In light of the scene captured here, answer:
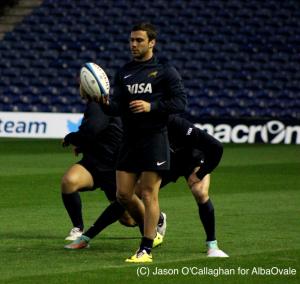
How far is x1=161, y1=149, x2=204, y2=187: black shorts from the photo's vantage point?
973 centimetres

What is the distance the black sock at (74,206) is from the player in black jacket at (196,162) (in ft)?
2.66

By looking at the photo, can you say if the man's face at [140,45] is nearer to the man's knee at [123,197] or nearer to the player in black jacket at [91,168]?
the man's knee at [123,197]

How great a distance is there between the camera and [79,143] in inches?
420

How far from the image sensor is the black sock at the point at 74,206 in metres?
10.8

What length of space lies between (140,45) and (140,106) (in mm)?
531

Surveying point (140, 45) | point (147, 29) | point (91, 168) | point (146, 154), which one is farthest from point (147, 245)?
point (91, 168)

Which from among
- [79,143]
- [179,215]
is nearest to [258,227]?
[179,215]

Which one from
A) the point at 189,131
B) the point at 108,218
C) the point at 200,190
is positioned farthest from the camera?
the point at 108,218

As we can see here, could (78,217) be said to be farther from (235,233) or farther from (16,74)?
(16,74)

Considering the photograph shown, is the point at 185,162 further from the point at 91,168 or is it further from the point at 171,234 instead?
the point at 171,234

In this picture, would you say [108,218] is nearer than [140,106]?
No

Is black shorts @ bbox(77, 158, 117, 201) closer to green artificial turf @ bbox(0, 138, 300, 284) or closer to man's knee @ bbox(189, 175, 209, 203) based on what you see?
green artificial turf @ bbox(0, 138, 300, 284)

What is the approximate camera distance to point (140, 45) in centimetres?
895

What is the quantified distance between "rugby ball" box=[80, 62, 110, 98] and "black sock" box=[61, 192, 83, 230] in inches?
71.9
